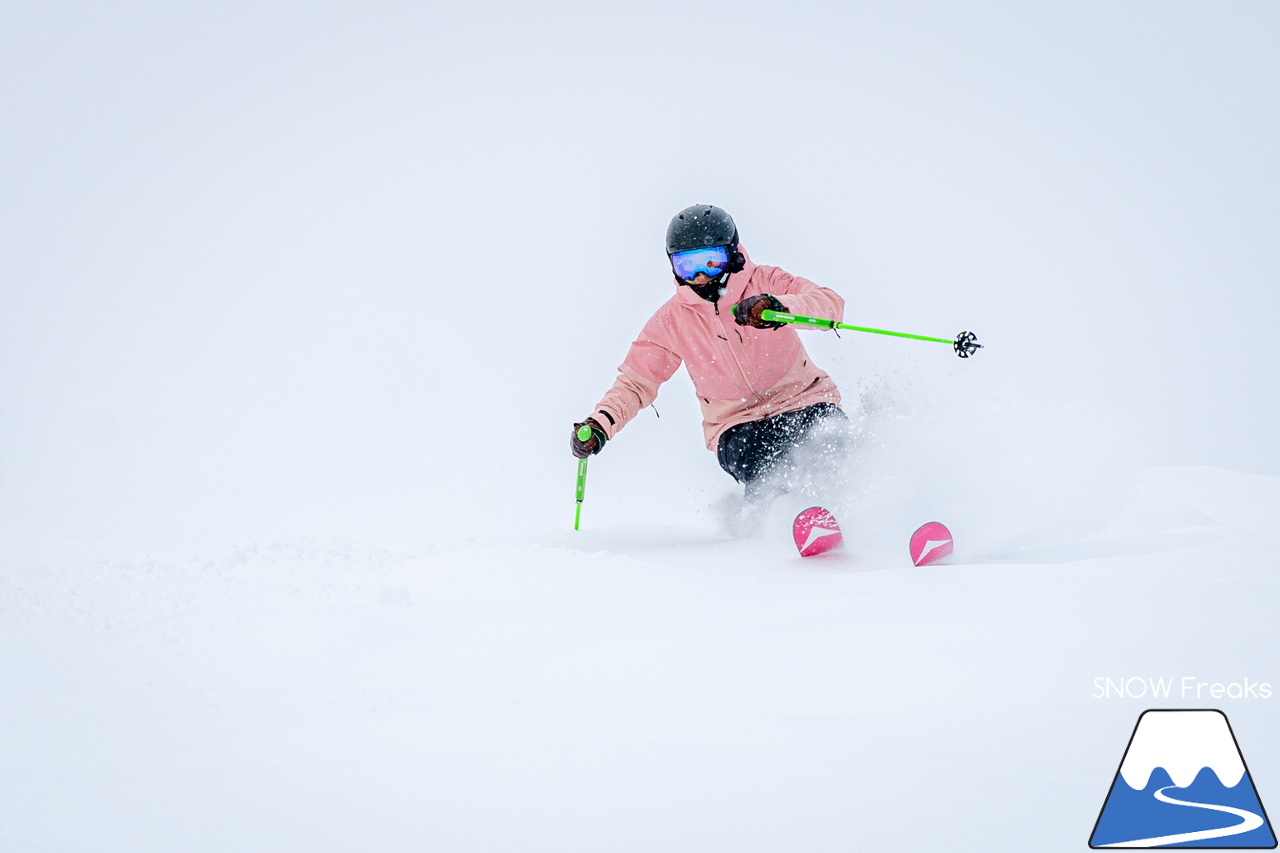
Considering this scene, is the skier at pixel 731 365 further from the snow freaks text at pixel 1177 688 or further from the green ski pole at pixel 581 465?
the snow freaks text at pixel 1177 688

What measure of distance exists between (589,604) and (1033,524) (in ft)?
6.69

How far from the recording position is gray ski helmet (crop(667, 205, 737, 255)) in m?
4.40

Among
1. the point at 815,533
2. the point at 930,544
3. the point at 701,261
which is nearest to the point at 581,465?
the point at 701,261

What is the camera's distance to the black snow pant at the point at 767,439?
4.74 metres

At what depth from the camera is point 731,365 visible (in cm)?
475

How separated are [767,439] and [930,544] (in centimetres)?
169

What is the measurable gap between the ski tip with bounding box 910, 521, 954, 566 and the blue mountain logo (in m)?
1.48

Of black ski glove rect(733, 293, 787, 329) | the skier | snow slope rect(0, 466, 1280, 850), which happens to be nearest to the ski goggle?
the skier

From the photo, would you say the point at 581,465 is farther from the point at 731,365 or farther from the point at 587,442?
the point at 731,365

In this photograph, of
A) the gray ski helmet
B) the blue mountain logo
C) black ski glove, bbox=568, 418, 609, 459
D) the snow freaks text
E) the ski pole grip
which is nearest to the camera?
the blue mountain logo

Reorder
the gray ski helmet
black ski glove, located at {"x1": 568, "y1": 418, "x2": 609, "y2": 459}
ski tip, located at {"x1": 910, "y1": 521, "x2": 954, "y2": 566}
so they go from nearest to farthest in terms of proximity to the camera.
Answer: ski tip, located at {"x1": 910, "y1": 521, "x2": 954, "y2": 566}, the gray ski helmet, black ski glove, located at {"x1": 568, "y1": 418, "x2": 609, "y2": 459}

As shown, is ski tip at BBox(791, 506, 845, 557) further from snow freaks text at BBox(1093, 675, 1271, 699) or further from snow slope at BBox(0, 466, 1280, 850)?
snow freaks text at BBox(1093, 675, 1271, 699)

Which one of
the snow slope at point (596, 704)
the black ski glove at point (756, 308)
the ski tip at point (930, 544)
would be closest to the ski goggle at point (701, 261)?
the black ski glove at point (756, 308)

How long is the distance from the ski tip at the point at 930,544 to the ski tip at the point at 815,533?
484 mm
